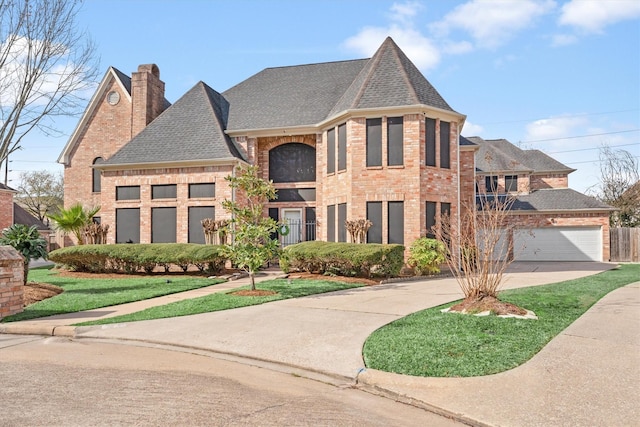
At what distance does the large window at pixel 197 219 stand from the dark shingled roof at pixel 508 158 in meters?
20.8

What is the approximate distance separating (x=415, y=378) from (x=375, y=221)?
13.4 m

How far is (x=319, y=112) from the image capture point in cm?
2188

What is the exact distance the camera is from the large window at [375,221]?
60.7ft

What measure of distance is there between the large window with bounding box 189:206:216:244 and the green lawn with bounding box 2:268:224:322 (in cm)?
422

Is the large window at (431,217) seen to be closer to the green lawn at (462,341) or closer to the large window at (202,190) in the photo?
the green lawn at (462,341)

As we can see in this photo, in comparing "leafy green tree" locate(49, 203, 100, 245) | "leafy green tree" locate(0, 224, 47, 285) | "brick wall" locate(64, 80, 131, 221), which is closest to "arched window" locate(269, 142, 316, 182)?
"leafy green tree" locate(49, 203, 100, 245)

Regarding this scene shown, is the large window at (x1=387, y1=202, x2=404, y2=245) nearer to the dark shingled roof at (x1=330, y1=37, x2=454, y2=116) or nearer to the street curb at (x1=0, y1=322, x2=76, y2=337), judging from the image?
the dark shingled roof at (x1=330, y1=37, x2=454, y2=116)

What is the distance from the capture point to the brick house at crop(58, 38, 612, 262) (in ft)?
60.8

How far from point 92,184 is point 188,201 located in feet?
28.8

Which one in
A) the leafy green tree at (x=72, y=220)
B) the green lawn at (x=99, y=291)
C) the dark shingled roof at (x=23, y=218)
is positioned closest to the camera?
the green lawn at (x=99, y=291)

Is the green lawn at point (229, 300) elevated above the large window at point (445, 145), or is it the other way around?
the large window at point (445, 145)

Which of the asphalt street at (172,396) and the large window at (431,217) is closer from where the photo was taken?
the asphalt street at (172,396)

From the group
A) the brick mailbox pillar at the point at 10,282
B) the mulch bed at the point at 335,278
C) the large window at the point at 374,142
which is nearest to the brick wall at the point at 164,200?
the mulch bed at the point at 335,278

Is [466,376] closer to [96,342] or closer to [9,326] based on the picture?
[96,342]
